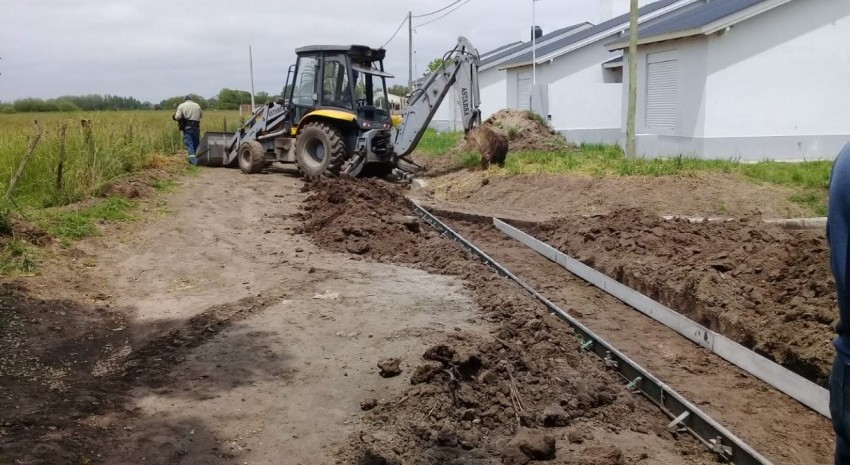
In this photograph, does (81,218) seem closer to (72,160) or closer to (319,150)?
(72,160)

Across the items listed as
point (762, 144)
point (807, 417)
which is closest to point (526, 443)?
point (807, 417)

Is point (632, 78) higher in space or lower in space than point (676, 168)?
higher

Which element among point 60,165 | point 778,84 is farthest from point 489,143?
point 60,165

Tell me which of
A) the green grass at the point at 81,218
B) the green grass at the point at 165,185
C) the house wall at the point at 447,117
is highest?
the house wall at the point at 447,117

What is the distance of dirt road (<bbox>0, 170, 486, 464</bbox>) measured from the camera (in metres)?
4.31

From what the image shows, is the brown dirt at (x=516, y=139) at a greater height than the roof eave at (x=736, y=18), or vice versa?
the roof eave at (x=736, y=18)

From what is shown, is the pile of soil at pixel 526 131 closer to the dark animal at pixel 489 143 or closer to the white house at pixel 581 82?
the white house at pixel 581 82

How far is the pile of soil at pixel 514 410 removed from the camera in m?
4.18

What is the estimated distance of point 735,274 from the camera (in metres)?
7.44

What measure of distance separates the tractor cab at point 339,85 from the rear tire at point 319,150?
0.38 m

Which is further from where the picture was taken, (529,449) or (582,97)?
(582,97)

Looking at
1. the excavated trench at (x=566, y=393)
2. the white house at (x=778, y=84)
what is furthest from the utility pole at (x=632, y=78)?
the excavated trench at (x=566, y=393)

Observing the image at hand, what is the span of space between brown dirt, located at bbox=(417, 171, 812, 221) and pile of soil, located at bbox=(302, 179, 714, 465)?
6044mm

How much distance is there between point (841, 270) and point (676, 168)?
43.8ft
